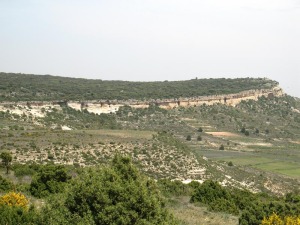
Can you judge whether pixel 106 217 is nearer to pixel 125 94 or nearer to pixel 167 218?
pixel 167 218

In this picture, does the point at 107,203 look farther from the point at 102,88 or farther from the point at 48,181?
the point at 102,88

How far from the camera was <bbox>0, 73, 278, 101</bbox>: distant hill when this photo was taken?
282 feet

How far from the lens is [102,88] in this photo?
105375 mm

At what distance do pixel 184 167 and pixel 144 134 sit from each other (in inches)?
419

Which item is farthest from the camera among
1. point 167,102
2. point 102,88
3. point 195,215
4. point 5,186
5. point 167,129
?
point 102,88

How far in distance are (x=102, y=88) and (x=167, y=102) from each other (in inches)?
590

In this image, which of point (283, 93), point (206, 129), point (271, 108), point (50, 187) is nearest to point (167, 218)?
point (50, 187)

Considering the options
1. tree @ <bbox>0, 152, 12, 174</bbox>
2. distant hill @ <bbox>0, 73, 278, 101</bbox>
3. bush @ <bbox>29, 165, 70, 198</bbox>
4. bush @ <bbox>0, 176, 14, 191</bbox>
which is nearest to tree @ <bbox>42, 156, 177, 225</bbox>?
bush @ <bbox>0, 176, 14, 191</bbox>

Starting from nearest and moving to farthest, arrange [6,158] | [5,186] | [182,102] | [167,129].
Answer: [5,186] < [6,158] < [167,129] < [182,102]

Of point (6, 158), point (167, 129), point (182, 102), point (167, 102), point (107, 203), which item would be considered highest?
point (182, 102)

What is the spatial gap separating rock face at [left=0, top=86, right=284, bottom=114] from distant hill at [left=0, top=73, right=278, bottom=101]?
5.90 ft

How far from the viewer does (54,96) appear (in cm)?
8719

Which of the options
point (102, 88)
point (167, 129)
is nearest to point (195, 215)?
point (167, 129)

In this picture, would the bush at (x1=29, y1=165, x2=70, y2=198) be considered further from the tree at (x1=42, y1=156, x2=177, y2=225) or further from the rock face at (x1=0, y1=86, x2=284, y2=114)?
the rock face at (x1=0, y1=86, x2=284, y2=114)
